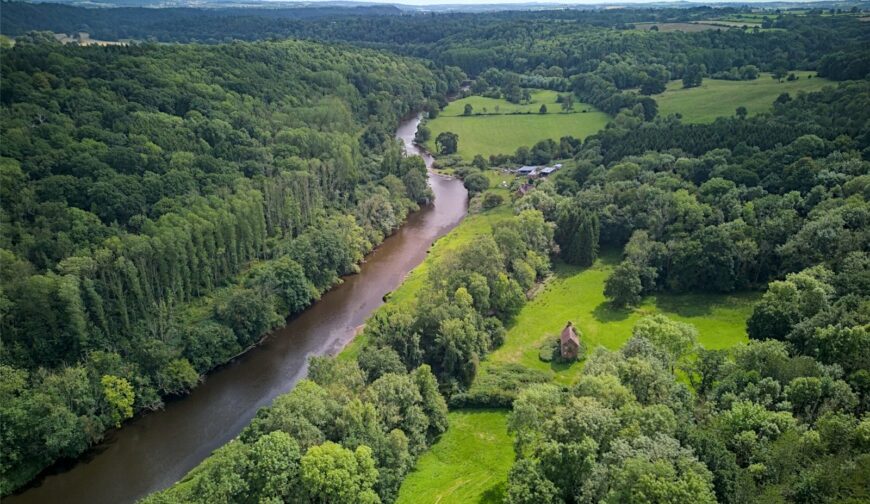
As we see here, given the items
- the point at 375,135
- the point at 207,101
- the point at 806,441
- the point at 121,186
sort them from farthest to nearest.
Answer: the point at 375,135, the point at 207,101, the point at 121,186, the point at 806,441

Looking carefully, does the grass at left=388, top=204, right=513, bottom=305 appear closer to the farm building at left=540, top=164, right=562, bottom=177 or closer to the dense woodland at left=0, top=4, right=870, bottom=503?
the dense woodland at left=0, top=4, right=870, bottom=503

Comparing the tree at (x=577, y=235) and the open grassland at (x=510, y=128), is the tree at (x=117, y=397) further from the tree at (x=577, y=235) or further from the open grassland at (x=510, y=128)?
the open grassland at (x=510, y=128)

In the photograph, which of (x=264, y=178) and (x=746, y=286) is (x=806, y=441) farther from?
(x=264, y=178)

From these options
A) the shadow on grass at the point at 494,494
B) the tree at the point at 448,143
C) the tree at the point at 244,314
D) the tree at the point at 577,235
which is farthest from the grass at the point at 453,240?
the tree at the point at 448,143

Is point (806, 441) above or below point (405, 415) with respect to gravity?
above

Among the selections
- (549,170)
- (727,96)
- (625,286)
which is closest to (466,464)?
(625,286)

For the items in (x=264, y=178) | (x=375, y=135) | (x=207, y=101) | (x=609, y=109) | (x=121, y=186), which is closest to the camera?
(x=121, y=186)

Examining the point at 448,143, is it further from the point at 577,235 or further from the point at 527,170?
the point at 577,235

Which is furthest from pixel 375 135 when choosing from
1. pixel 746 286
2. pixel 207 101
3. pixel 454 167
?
pixel 746 286
